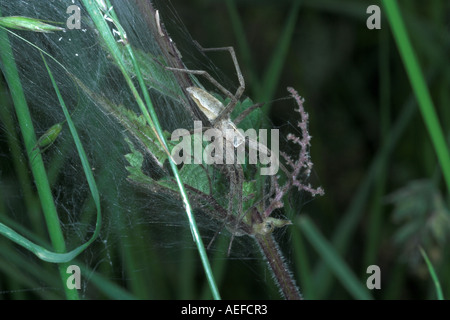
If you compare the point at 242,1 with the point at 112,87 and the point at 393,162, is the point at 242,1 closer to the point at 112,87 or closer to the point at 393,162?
the point at 393,162

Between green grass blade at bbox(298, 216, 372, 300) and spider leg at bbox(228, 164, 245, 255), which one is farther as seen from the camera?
green grass blade at bbox(298, 216, 372, 300)

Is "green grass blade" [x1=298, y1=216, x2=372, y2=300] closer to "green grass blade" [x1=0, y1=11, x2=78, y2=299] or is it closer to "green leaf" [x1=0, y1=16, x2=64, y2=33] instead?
"green grass blade" [x1=0, y1=11, x2=78, y2=299]

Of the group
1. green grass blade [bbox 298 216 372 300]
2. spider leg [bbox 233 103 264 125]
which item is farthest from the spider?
green grass blade [bbox 298 216 372 300]

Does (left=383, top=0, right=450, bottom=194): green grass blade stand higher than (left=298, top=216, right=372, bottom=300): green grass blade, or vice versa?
(left=383, top=0, right=450, bottom=194): green grass blade

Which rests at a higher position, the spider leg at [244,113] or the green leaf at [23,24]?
the green leaf at [23,24]

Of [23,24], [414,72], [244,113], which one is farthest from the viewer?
[244,113]

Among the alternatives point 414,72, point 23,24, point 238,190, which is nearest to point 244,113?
point 238,190

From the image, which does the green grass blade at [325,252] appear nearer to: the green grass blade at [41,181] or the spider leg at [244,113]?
the spider leg at [244,113]

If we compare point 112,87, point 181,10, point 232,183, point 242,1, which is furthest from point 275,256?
point 181,10

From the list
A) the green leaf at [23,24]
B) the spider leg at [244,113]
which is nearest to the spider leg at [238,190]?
the spider leg at [244,113]

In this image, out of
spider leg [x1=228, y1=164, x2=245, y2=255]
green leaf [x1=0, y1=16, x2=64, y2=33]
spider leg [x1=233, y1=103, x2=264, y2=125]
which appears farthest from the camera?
spider leg [x1=233, y1=103, x2=264, y2=125]

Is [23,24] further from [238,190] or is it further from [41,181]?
[238,190]
